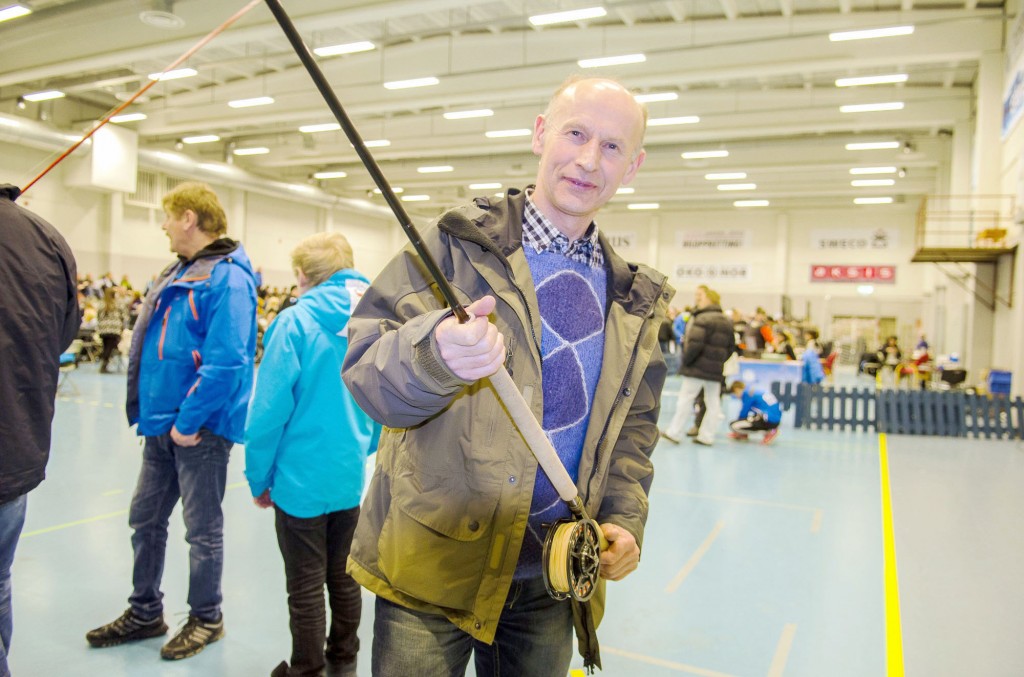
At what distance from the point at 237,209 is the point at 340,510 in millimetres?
23714

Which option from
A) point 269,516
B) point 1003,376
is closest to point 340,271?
point 269,516

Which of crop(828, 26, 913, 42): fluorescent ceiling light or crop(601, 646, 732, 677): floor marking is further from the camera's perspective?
crop(828, 26, 913, 42): fluorescent ceiling light

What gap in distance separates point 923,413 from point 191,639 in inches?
456

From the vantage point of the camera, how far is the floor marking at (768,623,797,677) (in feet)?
10.5

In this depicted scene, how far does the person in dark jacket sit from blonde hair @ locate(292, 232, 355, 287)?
2.95ft

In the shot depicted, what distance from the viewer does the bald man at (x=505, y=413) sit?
4.65 feet

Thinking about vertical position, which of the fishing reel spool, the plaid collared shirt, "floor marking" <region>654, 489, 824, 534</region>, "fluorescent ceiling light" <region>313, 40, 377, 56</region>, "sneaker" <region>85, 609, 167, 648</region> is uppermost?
"fluorescent ceiling light" <region>313, 40, 377, 56</region>

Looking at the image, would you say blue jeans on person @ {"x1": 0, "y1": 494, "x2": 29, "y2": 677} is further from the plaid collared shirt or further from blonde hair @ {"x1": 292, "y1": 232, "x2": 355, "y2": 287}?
the plaid collared shirt

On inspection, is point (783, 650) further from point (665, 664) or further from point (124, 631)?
point (124, 631)

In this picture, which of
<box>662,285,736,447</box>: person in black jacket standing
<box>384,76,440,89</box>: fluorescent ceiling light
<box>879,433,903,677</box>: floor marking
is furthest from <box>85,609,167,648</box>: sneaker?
<box>384,76,440,89</box>: fluorescent ceiling light

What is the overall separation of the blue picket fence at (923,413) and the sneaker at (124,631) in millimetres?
10069

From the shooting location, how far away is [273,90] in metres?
16.6

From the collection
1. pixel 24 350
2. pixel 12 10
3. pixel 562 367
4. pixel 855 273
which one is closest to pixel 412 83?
pixel 12 10

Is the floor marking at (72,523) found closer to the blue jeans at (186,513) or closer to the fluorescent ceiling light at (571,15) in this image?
the blue jeans at (186,513)
